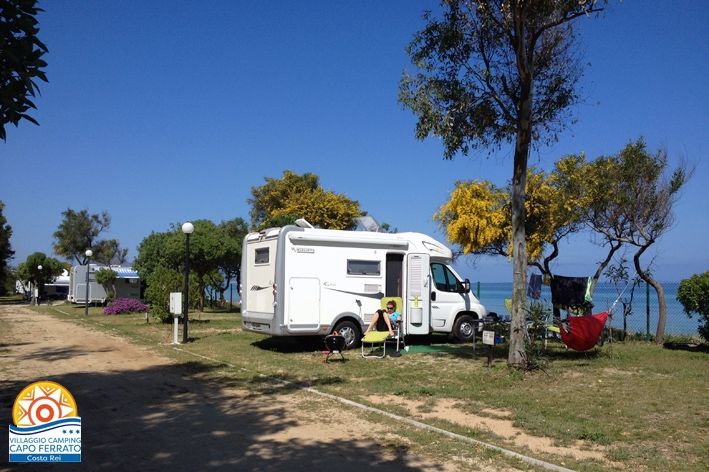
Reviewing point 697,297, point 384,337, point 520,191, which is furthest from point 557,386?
point 697,297

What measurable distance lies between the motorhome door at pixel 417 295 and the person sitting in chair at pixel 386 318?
0.62 meters

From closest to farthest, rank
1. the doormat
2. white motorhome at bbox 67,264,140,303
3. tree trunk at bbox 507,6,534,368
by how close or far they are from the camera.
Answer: tree trunk at bbox 507,6,534,368 < the doormat < white motorhome at bbox 67,264,140,303

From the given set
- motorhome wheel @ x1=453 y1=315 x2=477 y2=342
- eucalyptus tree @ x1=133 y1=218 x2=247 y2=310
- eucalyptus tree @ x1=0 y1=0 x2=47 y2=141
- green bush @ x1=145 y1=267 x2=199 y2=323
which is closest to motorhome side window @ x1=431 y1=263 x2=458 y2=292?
motorhome wheel @ x1=453 y1=315 x2=477 y2=342

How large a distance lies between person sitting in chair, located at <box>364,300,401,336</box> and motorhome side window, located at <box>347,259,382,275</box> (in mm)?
950

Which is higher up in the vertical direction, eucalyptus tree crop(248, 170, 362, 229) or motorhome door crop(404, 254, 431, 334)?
eucalyptus tree crop(248, 170, 362, 229)

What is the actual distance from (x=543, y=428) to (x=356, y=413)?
7.08 feet

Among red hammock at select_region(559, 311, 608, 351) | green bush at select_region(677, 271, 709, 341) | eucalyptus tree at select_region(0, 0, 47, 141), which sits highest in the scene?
eucalyptus tree at select_region(0, 0, 47, 141)

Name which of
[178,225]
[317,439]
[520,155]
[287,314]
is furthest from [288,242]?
[178,225]

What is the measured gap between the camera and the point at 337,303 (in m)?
13.6

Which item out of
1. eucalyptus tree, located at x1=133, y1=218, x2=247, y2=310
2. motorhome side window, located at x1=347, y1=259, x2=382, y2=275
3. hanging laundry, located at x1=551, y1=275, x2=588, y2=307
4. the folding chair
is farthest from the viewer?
eucalyptus tree, located at x1=133, y1=218, x2=247, y2=310

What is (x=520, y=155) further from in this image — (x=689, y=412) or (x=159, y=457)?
(x=159, y=457)

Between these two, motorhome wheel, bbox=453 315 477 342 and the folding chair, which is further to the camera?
motorhome wheel, bbox=453 315 477 342

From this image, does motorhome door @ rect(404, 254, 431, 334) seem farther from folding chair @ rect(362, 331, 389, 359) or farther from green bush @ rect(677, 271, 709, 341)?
green bush @ rect(677, 271, 709, 341)

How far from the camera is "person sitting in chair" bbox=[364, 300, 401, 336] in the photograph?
509 inches
